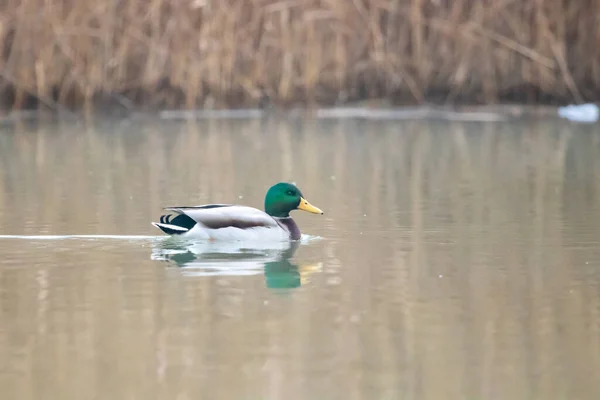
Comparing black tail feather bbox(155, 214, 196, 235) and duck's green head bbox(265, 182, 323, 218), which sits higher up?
duck's green head bbox(265, 182, 323, 218)

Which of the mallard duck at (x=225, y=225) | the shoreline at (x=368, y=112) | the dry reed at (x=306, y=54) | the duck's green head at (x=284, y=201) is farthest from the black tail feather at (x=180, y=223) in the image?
the shoreline at (x=368, y=112)

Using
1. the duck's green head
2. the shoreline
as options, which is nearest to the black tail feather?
the duck's green head

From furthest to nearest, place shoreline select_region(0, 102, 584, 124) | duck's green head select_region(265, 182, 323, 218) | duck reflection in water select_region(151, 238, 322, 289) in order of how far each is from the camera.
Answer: shoreline select_region(0, 102, 584, 124)
duck's green head select_region(265, 182, 323, 218)
duck reflection in water select_region(151, 238, 322, 289)

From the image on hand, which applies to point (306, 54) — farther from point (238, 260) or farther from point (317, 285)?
point (317, 285)

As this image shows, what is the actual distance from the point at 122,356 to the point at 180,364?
0.24m

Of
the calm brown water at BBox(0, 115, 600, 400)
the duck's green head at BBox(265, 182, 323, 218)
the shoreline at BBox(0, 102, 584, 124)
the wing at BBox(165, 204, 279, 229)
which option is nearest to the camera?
the calm brown water at BBox(0, 115, 600, 400)

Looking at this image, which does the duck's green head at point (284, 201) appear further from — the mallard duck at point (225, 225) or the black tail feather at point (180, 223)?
the black tail feather at point (180, 223)

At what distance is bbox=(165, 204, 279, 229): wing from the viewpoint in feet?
23.5

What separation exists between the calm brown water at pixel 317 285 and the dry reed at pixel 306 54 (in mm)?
3650

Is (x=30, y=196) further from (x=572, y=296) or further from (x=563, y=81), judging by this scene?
(x=563, y=81)

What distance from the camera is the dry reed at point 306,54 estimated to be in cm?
1520

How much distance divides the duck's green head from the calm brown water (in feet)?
0.93

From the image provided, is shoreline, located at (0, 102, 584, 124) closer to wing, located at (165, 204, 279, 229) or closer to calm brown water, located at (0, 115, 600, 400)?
calm brown water, located at (0, 115, 600, 400)

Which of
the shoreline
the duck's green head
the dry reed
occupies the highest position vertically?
the dry reed
